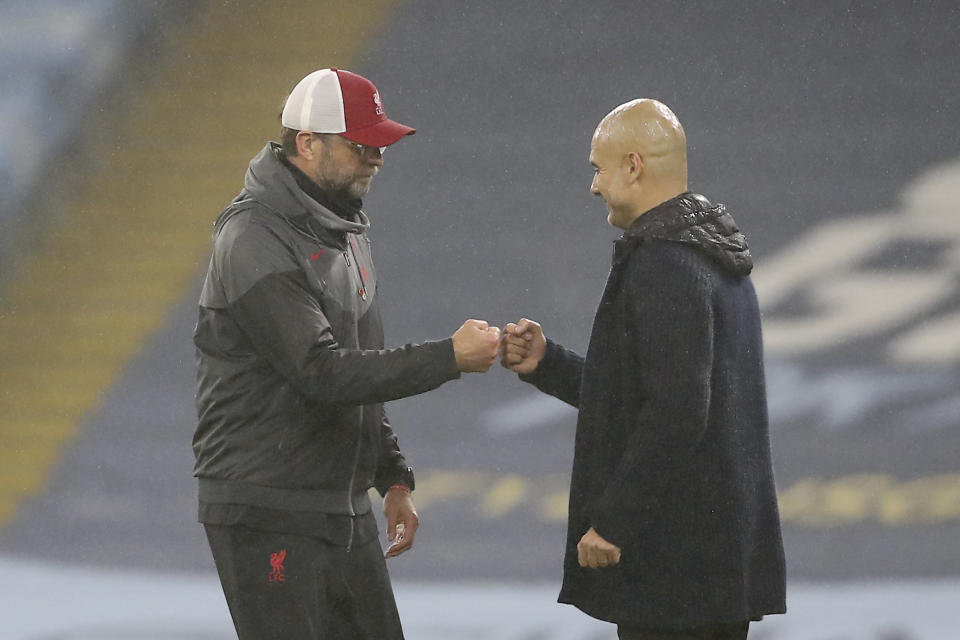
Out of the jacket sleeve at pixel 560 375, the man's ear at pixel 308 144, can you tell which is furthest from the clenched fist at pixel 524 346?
the man's ear at pixel 308 144

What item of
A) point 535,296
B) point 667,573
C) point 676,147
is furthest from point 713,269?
point 535,296

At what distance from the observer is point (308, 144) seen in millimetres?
2350

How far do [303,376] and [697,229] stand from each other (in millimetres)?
675

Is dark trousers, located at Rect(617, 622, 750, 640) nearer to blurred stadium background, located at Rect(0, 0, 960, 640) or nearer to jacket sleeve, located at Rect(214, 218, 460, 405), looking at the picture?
jacket sleeve, located at Rect(214, 218, 460, 405)

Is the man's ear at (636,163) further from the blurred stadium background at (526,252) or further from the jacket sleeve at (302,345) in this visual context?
the blurred stadium background at (526,252)

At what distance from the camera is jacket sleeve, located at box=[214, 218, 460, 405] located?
2.18 m

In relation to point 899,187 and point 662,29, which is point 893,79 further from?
point 662,29

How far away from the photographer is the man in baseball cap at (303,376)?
2193mm

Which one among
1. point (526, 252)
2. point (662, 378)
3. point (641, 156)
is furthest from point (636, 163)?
point (526, 252)

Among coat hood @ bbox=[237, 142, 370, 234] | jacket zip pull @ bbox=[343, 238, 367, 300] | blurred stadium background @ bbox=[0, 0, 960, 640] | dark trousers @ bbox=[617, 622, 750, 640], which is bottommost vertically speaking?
dark trousers @ bbox=[617, 622, 750, 640]

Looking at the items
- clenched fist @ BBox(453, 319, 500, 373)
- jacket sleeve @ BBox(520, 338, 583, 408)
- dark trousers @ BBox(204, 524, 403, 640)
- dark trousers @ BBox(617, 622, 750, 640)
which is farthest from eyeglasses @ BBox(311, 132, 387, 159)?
dark trousers @ BBox(617, 622, 750, 640)

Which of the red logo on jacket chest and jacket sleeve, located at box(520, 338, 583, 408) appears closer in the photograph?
the red logo on jacket chest

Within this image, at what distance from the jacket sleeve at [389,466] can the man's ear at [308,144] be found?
540mm

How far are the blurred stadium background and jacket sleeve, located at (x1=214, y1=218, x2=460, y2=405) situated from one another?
7.31ft
